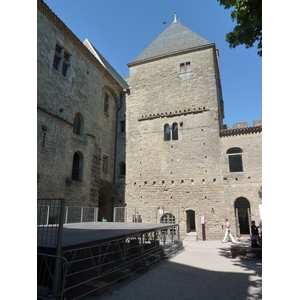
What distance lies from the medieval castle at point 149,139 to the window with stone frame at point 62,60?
5 centimetres

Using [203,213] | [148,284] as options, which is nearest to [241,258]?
[148,284]

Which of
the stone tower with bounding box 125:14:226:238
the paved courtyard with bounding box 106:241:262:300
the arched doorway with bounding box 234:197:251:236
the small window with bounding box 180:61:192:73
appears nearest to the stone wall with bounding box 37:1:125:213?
the stone tower with bounding box 125:14:226:238

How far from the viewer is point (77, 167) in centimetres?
1327

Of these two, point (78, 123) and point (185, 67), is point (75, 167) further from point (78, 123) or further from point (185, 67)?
point (185, 67)

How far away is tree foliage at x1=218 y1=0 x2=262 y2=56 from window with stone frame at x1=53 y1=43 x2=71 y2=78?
9.57 m

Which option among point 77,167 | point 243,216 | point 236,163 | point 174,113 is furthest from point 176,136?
point 243,216

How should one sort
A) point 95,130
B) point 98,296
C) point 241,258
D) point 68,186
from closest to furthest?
A: point 98,296 → point 241,258 → point 68,186 → point 95,130

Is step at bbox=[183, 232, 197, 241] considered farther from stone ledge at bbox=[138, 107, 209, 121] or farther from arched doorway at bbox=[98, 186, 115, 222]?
stone ledge at bbox=[138, 107, 209, 121]

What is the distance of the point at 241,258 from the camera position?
754cm

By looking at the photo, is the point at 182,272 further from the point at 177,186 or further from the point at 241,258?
the point at 177,186

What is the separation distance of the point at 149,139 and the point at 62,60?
6.88m

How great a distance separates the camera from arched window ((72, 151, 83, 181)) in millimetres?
13049

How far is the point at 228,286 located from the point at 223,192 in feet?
26.2

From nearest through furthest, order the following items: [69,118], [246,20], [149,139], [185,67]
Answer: [246,20]
[69,118]
[149,139]
[185,67]
